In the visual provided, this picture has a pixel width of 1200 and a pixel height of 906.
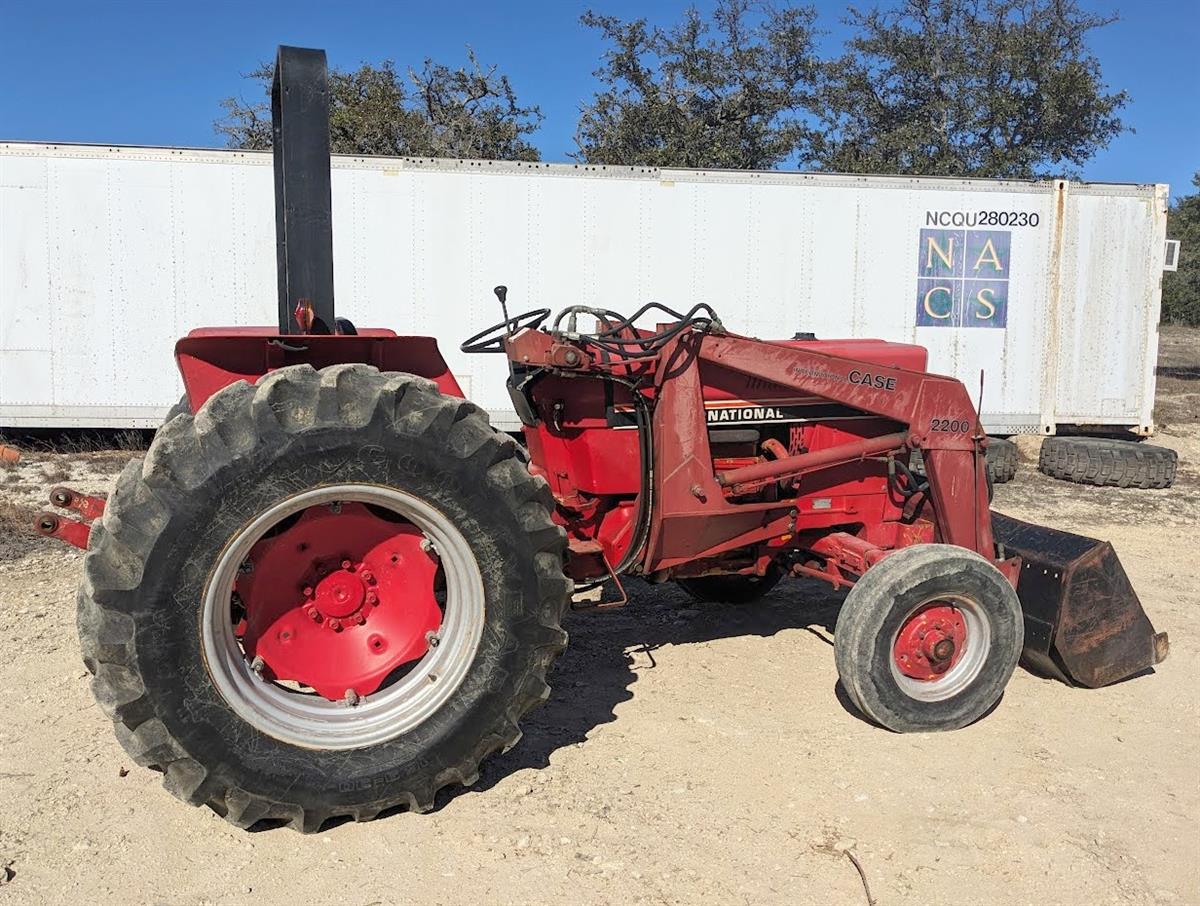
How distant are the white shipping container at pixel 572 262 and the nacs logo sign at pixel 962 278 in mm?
22

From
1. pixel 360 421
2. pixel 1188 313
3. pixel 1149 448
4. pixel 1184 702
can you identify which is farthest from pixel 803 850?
pixel 1188 313

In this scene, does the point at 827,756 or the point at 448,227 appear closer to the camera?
the point at 827,756

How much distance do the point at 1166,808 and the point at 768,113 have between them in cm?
1985

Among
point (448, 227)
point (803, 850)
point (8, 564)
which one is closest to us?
point (803, 850)

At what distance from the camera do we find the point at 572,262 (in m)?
9.59

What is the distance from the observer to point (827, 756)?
12.5 feet

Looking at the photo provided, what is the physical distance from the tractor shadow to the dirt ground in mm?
21

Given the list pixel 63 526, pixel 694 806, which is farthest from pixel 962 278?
pixel 63 526

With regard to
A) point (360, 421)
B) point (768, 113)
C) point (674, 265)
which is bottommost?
point (360, 421)

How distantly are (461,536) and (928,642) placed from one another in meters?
2.03

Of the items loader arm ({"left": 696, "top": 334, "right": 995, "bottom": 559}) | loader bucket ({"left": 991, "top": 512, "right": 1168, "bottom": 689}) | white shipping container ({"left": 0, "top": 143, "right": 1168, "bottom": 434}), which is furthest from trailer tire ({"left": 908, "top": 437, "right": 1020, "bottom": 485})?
loader arm ({"left": 696, "top": 334, "right": 995, "bottom": 559})

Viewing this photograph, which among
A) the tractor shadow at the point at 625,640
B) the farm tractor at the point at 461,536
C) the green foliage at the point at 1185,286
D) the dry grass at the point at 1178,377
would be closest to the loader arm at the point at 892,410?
the farm tractor at the point at 461,536

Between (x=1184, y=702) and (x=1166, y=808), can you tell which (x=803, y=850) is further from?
(x=1184, y=702)

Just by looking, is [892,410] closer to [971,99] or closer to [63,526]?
[63,526]
